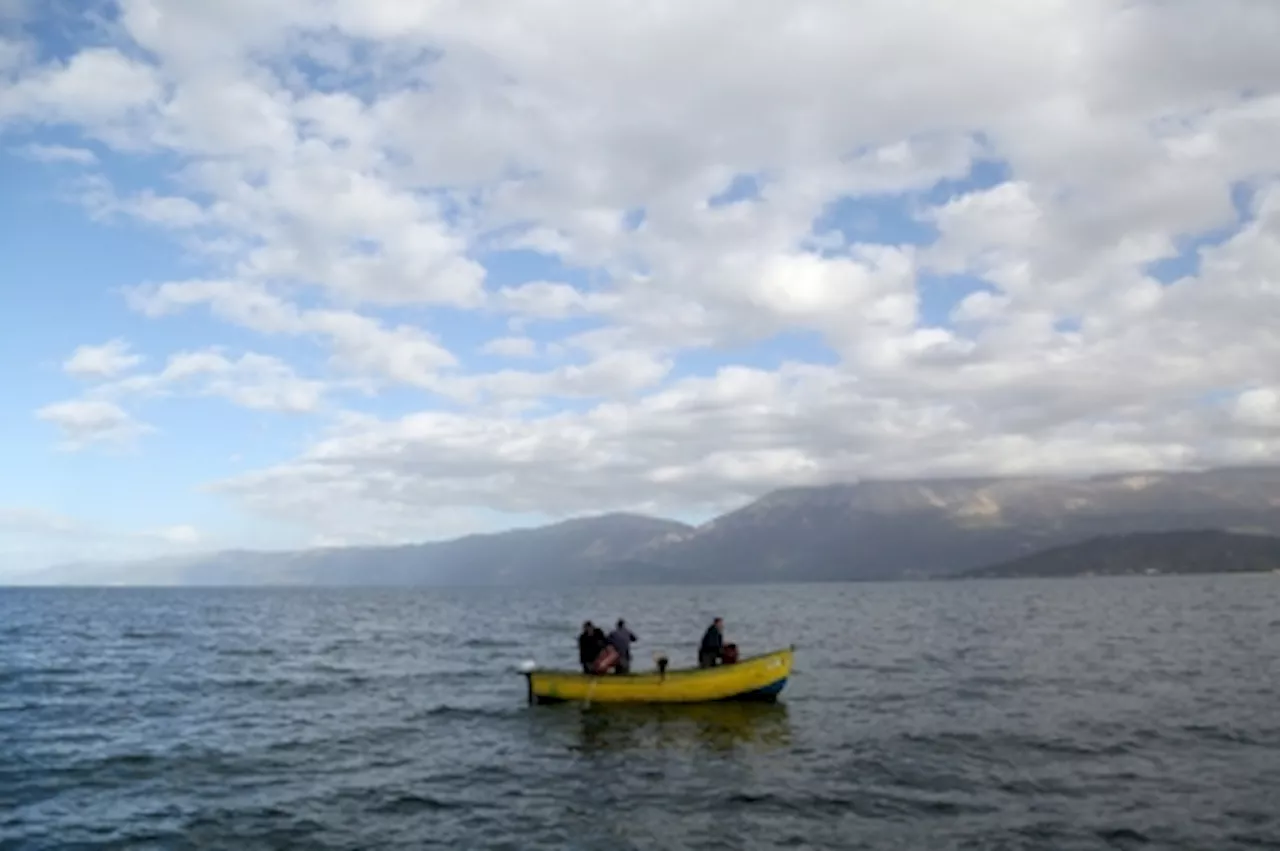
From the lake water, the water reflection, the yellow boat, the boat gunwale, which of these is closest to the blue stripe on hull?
the yellow boat

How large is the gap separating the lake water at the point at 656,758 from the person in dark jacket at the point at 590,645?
2.36 m

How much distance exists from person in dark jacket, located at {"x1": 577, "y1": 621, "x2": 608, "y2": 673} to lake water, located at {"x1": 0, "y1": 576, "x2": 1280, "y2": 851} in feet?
7.74

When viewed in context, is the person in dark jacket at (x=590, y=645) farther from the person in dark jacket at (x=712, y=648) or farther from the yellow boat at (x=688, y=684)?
the person in dark jacket at (x=712, y=648)

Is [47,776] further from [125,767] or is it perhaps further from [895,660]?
[895,660]

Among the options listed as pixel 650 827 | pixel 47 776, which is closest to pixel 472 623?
pixel 47 776

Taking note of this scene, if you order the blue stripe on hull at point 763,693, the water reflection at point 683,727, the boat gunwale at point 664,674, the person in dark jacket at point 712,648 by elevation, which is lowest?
the water reflection at point 683,727

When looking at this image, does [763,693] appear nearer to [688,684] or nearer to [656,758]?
[688,684]

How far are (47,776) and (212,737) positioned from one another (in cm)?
538

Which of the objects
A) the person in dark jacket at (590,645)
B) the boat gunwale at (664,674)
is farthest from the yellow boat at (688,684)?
the person in dark jacket at (590,645)

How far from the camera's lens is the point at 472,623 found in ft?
323

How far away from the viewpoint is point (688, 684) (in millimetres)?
32562

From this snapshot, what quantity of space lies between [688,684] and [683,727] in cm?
232

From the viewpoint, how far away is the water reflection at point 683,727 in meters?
27.8

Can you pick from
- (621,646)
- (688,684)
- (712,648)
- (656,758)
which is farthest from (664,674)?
(656,758)
